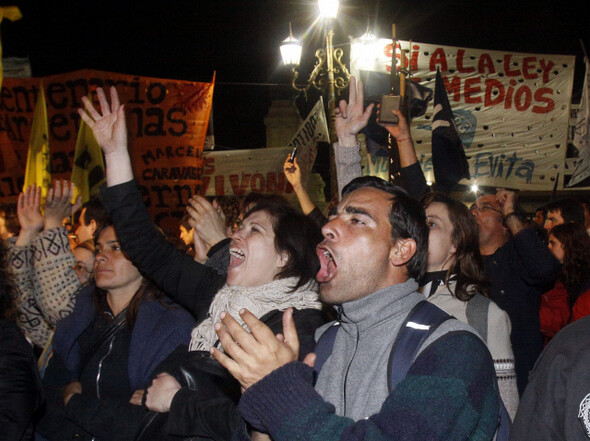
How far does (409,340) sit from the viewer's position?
1.78 meters

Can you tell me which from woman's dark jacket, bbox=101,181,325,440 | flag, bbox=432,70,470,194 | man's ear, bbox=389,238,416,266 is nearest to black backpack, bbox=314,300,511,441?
man's ear, bbox=389,238,416,266

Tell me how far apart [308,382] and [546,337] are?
451 centimetres

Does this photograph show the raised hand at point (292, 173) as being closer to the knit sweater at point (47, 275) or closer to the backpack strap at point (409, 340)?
the knit sweater at point (47, 275)

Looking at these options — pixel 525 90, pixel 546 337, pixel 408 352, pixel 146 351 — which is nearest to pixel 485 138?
pixel 525 90

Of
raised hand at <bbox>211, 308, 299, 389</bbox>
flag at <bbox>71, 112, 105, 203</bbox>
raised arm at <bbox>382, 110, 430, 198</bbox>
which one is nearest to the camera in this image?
raised hand at <bbox>211, 308, 299, 389</bbox>

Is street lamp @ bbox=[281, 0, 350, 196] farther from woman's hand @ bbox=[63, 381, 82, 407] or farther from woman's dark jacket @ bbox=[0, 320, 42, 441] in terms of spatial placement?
woman's dark jacket @ bbox=[0, 320, 42, 441]

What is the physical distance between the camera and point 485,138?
25.2 ft

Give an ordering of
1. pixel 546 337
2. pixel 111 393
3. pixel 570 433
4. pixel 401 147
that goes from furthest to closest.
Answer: pixel 546 337, pixel 401 147, pixel 111 393, pixel 570 433

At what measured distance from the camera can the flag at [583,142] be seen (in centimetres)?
712

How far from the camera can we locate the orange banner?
7832mm

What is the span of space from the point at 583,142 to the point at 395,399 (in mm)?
6815

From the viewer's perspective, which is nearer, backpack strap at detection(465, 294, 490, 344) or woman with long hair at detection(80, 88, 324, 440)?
woman with long hair at detection(80, 88, 324, 440)

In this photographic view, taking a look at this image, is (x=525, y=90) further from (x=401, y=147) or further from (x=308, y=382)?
(x=308, y=382)

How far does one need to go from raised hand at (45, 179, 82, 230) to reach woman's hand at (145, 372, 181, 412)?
1876 mm
